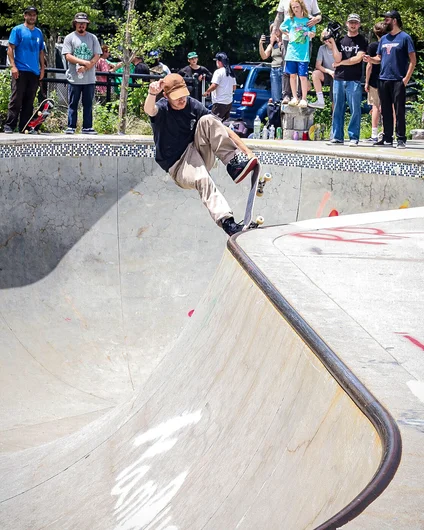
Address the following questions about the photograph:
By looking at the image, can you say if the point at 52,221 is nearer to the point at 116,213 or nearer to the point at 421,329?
the point at 116,213

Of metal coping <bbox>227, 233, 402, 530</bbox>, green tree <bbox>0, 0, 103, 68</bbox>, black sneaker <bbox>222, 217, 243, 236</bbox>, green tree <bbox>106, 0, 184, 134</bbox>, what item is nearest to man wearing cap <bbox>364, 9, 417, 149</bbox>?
black sneaker <bbox>222, 217, 243, 236</bbox>

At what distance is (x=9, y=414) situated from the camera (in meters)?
7.85

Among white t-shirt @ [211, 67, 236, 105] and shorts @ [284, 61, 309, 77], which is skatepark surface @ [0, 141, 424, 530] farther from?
white t-shirt @ [211, 67, 236, 105]

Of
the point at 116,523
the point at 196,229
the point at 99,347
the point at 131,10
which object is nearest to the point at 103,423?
the point at 116,523

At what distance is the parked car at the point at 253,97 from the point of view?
17.9 metres

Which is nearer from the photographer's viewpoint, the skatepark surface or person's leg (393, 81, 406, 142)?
the skatepark surface

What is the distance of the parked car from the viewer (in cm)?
1791

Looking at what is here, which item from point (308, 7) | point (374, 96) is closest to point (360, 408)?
point (374, 96)

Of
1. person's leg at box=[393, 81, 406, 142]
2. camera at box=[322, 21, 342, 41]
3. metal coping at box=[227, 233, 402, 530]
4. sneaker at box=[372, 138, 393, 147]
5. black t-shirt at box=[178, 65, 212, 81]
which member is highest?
camera at box=[322, 21, 342, 41]

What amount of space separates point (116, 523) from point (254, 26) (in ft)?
81.5

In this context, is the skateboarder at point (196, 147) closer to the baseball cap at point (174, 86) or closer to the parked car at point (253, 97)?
the baseball cap at point (174, 86)

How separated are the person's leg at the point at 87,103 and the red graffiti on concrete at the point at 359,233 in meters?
6.51

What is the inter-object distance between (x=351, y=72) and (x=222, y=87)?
141 inches

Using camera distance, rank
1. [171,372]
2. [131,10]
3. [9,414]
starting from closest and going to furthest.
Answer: [171,372]
[9,414]
[131,10]
